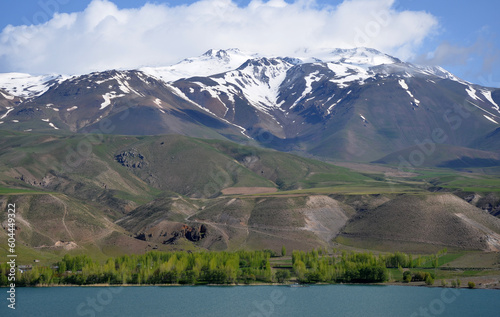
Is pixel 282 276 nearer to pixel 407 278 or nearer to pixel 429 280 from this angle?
pixel 407 278

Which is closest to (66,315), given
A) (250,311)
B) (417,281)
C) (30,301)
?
(30,301)

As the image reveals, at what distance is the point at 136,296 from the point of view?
136000 mm

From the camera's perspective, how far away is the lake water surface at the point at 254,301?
119 meters

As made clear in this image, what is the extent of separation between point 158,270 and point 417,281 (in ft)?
201

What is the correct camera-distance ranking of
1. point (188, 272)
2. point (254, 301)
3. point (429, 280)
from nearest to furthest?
1. point (254, 301)
2. point (429, 280)
3. point (188, 272)

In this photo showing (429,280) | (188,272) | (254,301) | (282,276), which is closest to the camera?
(254,301)

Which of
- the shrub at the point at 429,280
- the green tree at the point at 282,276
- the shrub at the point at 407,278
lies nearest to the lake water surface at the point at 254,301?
the shrub at the point at 429,280

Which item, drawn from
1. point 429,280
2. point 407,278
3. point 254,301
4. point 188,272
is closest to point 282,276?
point 188,272

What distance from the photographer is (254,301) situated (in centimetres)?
13088

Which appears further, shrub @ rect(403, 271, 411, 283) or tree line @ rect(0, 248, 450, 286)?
shrub @ rect(403, 271, 411, 283)

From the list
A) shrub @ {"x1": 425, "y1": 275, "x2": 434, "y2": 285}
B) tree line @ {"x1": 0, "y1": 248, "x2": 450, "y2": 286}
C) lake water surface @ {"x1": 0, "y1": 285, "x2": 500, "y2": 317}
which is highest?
tree line @ {"x1": 0, "y1": 248, "x2": 450, "y2": 286}

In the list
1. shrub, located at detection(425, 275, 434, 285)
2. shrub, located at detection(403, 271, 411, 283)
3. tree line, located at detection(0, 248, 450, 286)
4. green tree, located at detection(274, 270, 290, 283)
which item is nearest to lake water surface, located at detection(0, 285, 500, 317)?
shrub, located at detection(425, 275, 434, 285)

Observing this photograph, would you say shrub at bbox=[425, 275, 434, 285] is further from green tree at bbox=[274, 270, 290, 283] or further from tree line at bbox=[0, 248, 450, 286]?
green tree at bbox=[274, 270, 290, 283]

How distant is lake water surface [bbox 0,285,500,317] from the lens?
11931 centimetres
